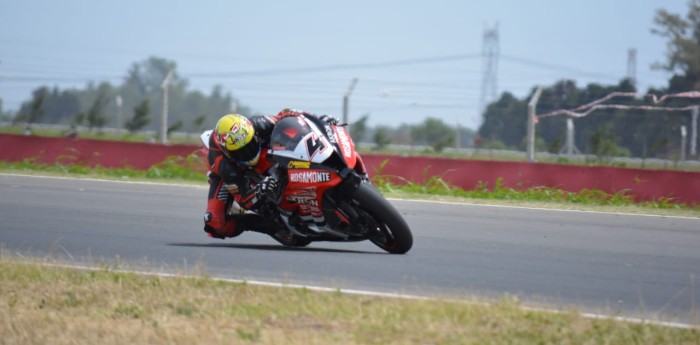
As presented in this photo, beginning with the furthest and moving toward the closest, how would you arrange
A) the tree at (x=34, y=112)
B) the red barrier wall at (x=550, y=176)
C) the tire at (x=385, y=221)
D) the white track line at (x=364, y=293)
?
the tree at (x=34, y=112) < the red barrier wall at (x=550, y=176) < the tire at (x=385, y=221) < the white track line at (x=364, y=293)

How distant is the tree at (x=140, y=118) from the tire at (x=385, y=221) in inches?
924

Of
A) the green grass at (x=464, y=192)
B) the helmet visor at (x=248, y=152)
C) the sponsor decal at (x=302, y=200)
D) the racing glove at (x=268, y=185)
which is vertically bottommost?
the green grass at (x=464, y=192)

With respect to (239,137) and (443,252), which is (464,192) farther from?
(239,137)

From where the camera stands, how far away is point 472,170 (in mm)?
16406

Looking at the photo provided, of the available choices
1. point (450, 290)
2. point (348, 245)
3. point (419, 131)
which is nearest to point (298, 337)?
point (450, 290)

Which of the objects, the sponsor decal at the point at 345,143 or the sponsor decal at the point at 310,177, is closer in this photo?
the sponsor decal at the point at 310,177

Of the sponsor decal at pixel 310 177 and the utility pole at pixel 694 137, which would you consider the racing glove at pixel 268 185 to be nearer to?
the sponsor decal at pixel 310 177

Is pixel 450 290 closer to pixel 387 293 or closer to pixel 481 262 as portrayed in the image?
pixel 387 293

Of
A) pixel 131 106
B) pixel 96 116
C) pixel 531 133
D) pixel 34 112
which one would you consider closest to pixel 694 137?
pixel 531 133

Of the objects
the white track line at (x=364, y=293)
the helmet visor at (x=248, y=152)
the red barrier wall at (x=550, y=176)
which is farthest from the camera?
the red barrier wall at (x=550, y=176)

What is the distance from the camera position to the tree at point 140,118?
31312 millimetres

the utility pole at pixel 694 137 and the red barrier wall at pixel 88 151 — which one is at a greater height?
the utility pole at pixel 694 137

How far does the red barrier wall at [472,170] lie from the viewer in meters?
15.5

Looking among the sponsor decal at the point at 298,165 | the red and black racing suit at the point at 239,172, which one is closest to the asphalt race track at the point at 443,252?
the red and black racing suit at the point at 239,172
